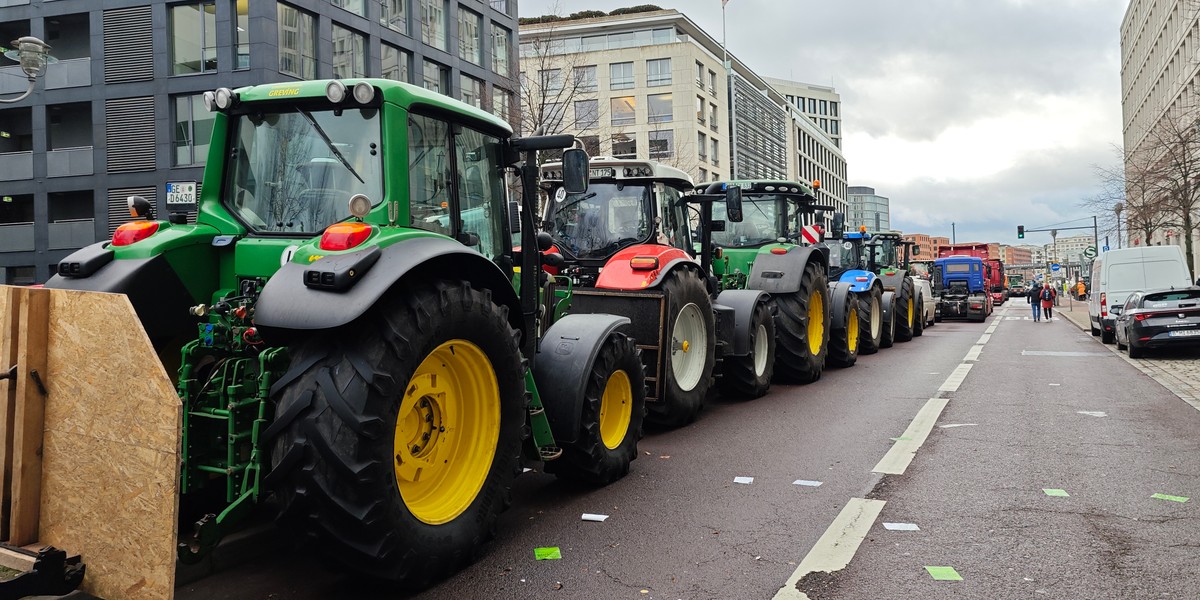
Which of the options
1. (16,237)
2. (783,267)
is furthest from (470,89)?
(783,267)

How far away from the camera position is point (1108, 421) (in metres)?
8.63

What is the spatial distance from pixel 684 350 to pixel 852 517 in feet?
11.8

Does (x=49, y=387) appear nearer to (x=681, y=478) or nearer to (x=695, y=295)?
(x=681, y=478)

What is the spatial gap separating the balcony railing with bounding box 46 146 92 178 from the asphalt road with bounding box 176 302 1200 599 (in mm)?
28105


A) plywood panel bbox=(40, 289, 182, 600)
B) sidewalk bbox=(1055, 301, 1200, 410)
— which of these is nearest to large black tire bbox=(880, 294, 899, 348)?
sidewalk bbox=(1055, 301, 1200, 410)

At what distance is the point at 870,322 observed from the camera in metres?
16.5

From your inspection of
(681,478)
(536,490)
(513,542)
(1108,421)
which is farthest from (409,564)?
(1108,421)

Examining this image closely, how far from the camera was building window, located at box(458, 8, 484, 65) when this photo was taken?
122 feet

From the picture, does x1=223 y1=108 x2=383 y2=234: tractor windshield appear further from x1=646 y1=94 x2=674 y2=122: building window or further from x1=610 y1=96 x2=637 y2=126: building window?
x1=610 y1=96 x2=637 y2=126: building window

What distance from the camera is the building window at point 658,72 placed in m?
58.0

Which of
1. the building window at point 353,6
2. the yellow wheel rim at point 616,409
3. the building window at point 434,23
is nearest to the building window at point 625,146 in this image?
the building window at point 434,23

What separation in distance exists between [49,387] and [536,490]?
10.5 feet

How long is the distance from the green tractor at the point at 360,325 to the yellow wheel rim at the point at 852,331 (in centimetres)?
913

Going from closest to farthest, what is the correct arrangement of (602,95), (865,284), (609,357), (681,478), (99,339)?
(99,339) < (609,357) < (681,478) < (865,284) < (602,95)
